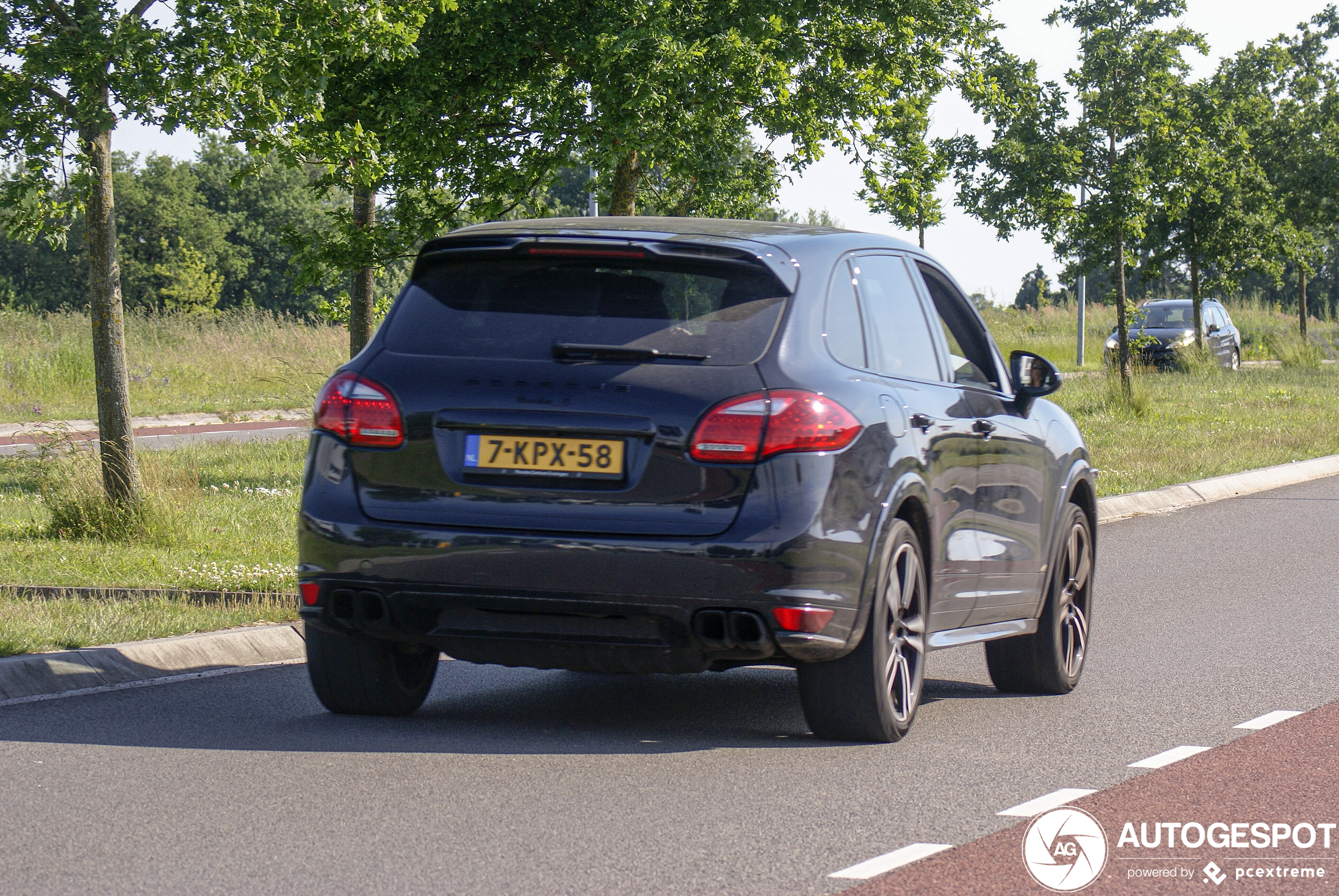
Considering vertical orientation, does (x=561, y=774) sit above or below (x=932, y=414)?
below

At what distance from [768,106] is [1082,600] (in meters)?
9.28

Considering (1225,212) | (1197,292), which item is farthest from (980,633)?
(1197,292)

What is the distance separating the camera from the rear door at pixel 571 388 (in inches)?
207

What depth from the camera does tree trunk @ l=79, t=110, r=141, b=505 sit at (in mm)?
10961

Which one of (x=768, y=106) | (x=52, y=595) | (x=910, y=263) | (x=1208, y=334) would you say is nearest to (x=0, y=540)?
(x=52, y=595)

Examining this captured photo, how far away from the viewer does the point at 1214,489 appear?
16.2 m

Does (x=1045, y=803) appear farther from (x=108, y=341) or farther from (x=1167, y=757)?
(x=108, y=341)

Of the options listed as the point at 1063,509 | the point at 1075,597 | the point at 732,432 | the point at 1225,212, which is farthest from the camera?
the point at 1225,212

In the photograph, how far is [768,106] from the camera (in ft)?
52.3

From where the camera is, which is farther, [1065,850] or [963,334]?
[963,334]

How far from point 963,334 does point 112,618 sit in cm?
402

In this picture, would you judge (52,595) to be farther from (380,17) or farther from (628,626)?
(380,17)

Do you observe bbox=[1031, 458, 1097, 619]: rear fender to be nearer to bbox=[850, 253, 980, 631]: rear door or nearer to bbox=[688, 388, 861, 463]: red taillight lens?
bbox=[850, 253, 980, 631]: rear door

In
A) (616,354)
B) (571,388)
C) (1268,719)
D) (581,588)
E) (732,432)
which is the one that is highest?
(616,354)
